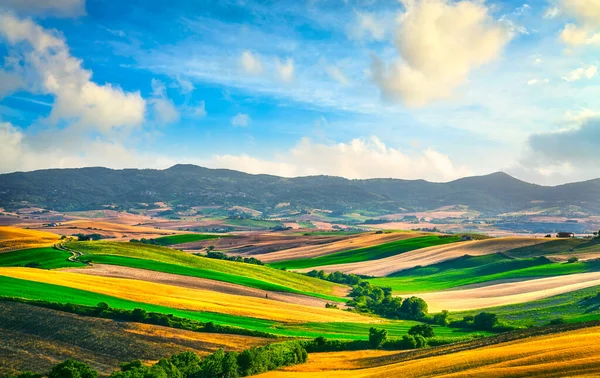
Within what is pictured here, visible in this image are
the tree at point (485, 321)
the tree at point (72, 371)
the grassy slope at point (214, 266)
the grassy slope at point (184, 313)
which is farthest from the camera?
the grassy slope at point (214, 266)

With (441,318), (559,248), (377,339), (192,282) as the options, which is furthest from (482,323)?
(559,248)

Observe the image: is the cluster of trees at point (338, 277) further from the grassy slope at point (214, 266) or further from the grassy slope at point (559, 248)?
the grassy slope at point (559, 248)

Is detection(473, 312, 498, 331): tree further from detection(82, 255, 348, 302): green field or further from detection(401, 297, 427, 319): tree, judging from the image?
detection(82, 255, 348, 302): green field

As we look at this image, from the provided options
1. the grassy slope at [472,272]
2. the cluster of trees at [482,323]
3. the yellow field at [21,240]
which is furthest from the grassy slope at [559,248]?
the yellow field at [21,240]

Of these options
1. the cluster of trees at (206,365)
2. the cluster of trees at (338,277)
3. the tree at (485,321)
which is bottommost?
the cluster of trees at (338,277)

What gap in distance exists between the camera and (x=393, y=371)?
39906mm

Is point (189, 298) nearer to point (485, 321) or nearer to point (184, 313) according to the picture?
point (184, 313)

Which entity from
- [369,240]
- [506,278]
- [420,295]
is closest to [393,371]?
[420,295]

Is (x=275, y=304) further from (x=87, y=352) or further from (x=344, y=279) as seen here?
(x=344, y=279)

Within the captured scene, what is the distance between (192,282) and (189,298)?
55.6 ft

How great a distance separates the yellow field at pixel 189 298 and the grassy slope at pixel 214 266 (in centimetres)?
2014

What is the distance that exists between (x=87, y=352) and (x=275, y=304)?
3861 cm

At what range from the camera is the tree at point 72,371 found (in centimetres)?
3625

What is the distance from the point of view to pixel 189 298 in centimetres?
7275
